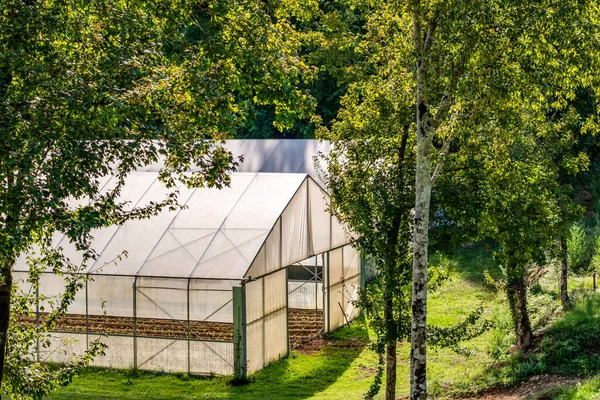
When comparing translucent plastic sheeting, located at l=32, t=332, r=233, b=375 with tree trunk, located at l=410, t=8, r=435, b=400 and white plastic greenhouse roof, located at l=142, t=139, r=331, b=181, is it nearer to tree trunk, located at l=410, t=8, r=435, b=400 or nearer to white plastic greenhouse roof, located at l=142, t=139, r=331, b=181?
tree trunk, located at l=410, t=8, r=435, b=400

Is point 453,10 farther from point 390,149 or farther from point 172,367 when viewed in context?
point 172,367

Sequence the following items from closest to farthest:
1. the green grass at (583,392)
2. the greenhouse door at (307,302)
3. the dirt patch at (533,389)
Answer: the green grass at (583,392) → the dirt patch at (533,389) → the greenhouse door at (307,302)

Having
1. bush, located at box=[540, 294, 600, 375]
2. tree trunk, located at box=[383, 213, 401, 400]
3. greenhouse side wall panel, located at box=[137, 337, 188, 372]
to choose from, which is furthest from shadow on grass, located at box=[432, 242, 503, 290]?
tree trunk, located at box=[383, 213, 401, 400]

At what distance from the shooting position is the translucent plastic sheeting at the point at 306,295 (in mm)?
23938

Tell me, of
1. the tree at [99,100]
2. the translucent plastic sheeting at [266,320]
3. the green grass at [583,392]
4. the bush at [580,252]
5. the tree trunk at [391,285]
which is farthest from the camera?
the bush at [580,252]

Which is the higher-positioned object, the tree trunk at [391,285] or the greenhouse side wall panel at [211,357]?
the tree trunk at [391,285]

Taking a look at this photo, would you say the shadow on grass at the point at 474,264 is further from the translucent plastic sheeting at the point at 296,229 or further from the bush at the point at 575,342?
the bush at the point at 575,342

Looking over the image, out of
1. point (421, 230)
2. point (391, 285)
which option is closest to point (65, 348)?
point (391, 285)

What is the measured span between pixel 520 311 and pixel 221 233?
7050 mm

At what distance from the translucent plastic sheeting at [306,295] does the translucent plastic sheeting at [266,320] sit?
4.11 meters

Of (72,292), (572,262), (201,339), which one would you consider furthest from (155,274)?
(572,262)

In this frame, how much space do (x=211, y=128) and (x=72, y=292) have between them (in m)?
3.18

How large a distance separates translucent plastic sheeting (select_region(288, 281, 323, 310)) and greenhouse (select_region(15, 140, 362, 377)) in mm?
3119

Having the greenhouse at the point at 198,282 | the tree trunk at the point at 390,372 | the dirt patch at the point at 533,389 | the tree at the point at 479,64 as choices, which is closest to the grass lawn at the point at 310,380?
the greenhouse at the point at 198,282
